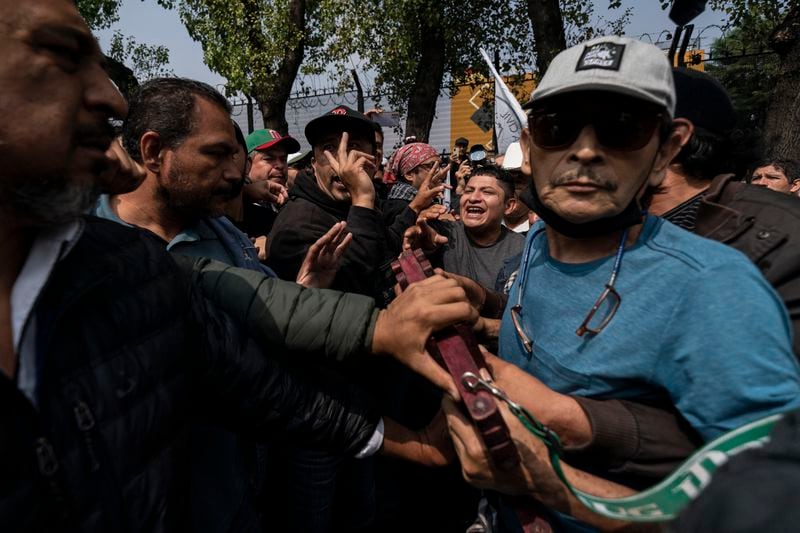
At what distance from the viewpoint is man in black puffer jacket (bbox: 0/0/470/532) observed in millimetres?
945

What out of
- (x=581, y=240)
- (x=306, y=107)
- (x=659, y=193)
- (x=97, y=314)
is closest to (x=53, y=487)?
(x=97, y=314)

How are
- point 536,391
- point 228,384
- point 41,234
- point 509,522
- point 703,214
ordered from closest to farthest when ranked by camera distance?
point 41,234, point 536,391, point 228,384, point 509,522, point 703,214

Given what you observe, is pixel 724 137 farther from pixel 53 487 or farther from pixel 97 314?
pixel 53 487

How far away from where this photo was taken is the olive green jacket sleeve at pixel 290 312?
144 cm

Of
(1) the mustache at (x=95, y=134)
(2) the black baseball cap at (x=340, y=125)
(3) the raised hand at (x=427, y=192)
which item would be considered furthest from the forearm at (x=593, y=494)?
(2) the black baseball cap at (x=340, y=125)

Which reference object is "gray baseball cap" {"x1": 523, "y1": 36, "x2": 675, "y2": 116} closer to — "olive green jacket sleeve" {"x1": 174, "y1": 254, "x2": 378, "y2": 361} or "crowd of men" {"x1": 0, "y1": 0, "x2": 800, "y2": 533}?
"crowd of men" {"x1": 0, "y1": 0, "x2": 800, "y2": 533}

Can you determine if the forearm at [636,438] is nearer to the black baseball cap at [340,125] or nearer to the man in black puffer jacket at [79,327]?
the man in black puffer jacket at [79,327]

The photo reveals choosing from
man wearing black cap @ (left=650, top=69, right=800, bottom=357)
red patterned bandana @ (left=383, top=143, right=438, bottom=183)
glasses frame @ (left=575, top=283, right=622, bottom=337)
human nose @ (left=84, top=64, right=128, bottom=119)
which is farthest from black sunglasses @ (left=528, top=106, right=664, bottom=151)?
red patterned bandana @ (left=383, top=143, right=438, bottom=183)

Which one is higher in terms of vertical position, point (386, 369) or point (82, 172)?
point (82, 172)

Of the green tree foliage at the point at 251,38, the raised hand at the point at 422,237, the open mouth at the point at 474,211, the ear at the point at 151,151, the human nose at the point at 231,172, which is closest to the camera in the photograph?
the ear at the point at 151,151

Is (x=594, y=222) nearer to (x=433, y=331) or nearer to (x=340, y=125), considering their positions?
(x=433, y=331)

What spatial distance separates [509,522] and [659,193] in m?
1.37

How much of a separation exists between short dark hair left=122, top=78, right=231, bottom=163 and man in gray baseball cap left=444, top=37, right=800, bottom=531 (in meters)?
1.54

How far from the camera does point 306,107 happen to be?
30312 mm
